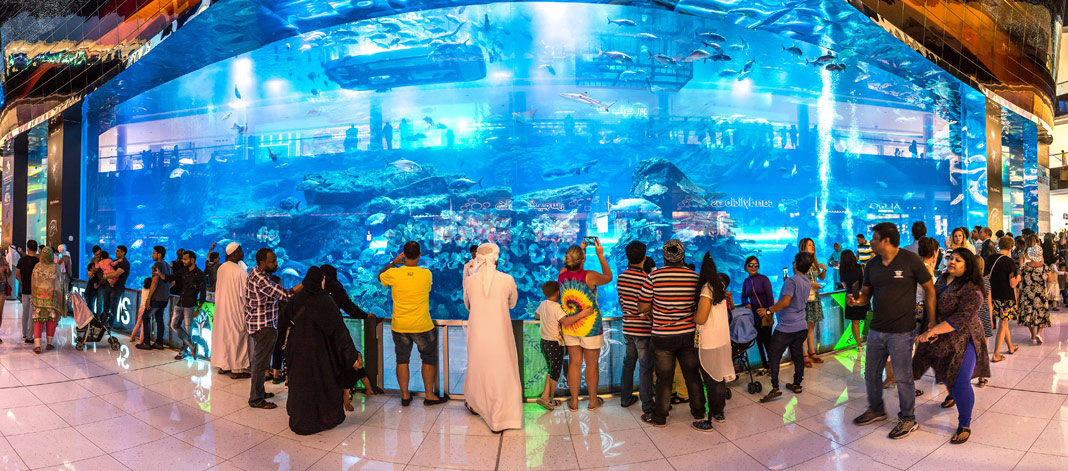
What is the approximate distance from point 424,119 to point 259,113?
6537 millimetres

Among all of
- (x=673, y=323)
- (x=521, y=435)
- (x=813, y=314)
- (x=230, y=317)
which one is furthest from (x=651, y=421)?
(x=230, y=317)

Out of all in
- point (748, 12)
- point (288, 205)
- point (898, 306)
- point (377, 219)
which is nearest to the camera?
point (898, 306)

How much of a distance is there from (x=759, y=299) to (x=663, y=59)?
10.6m

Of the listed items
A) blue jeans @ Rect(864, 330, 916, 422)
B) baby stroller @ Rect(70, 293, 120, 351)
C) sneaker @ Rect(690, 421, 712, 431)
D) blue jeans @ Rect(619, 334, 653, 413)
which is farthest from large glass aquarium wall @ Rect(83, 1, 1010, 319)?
blue jeans @ Rect(864, 330, 916, 422)

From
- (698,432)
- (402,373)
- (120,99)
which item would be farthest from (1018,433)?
(120,99)

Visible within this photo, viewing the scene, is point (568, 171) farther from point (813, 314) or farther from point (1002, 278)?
point (1002, 278)

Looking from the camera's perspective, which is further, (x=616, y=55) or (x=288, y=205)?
(x=288, y=205)

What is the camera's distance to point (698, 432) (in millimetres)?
3939

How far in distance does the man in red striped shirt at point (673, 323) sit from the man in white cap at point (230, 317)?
4.19m

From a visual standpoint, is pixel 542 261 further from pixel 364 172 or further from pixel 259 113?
pixel 259 113

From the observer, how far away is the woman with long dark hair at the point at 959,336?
359 cm

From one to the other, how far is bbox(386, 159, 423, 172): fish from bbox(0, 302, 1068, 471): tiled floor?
11244 millimetres

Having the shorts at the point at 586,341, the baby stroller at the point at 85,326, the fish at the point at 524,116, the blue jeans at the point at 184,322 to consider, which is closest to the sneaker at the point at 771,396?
the shorts at the point at 586,341

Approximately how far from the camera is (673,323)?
12.8ft
